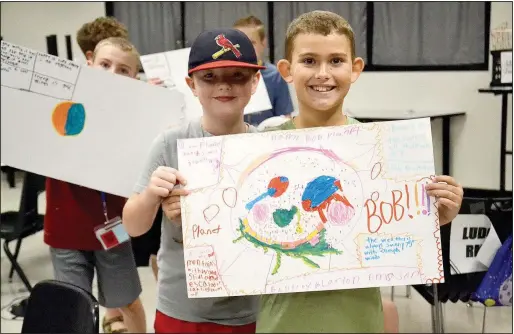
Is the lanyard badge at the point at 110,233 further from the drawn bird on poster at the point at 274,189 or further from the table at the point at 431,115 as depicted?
the table at the point at 431,115

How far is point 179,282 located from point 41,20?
5.76 meters

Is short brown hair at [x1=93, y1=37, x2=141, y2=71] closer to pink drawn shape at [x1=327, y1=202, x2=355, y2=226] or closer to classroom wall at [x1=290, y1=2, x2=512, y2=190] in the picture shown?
pink drawn shape at [x1=327, y1=202, x2=355, y2=226]

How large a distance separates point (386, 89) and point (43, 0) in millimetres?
3853

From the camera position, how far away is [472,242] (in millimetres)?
2465

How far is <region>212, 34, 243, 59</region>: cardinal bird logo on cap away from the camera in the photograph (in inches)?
60.9

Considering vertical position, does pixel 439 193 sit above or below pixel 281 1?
below

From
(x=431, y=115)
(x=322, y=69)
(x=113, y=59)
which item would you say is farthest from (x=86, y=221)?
(x=431, y=115)

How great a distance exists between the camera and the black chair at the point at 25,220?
11.2 ft

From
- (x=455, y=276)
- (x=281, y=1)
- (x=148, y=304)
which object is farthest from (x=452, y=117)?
(x=148, y=304)

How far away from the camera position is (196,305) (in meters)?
1.63

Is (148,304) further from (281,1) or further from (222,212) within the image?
(281,1)

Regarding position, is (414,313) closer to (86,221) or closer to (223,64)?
(86,221)

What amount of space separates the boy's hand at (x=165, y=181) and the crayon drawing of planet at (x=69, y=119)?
89 cm

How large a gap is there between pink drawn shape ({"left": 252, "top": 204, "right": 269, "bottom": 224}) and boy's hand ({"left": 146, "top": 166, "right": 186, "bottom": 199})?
195 millimetres
